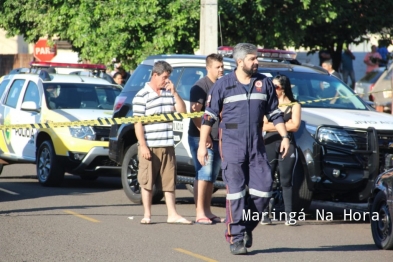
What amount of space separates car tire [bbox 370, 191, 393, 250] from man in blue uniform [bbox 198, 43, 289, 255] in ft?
4.06

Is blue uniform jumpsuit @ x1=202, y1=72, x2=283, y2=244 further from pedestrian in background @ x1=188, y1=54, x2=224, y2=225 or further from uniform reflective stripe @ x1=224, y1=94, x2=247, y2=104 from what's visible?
pedestrian in background @ x1=188, y1=54, x2=224, y2=225

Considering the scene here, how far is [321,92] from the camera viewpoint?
1231 cm

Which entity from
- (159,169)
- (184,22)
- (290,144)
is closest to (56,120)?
(159,169)

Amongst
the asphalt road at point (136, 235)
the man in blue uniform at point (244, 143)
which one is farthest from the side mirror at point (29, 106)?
the man in blue uniform at point (244, 143)

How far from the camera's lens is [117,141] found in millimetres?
13141

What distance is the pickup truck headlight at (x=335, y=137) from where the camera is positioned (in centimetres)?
1084

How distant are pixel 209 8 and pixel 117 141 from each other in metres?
5.07

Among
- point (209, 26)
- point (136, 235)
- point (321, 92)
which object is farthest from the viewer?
point (209, 26)

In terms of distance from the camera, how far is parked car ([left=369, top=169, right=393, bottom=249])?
8.87 meters

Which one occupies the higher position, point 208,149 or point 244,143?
point 244,143

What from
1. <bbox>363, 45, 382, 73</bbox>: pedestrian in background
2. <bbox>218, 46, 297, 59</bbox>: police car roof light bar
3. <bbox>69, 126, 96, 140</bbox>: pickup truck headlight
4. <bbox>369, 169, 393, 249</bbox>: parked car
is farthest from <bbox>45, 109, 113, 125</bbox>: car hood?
<bbox>363, 45, 382, 73</bbox>: pedestrian in background

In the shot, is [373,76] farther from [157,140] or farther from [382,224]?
[382,224]

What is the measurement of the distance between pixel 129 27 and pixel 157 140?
377 inches

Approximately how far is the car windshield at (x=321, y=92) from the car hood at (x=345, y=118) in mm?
423
